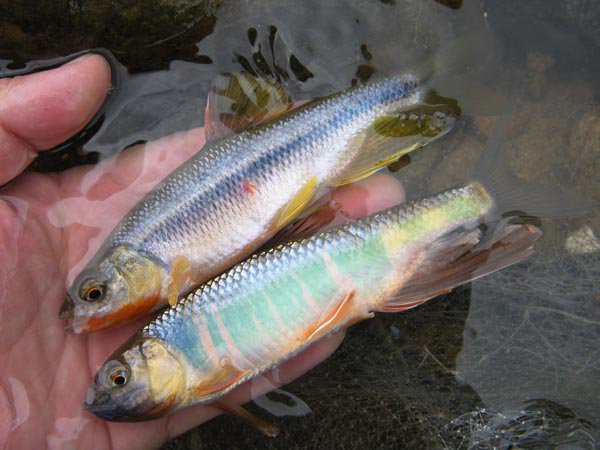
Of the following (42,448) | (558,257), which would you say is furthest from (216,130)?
(558,257)

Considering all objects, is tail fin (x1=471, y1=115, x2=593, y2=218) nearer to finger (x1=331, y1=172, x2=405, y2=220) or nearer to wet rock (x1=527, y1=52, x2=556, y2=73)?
finger (x1=331, y1=172, x2=405, y2=220)

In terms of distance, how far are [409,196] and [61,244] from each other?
7.42 feet

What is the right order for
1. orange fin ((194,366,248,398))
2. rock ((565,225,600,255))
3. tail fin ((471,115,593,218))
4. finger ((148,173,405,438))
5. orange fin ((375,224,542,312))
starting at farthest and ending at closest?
1. rock ((565,225,600,255))
2. finger ((148,173,405,438))
3. tail fin ((471,115,593,218))
4. orange fin ((375,224,542,312))
5. orange fin ((194,366,248,398))

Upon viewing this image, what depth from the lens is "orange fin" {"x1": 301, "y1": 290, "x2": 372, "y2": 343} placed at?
9.80ft

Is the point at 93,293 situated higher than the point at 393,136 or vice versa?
the point at 393,136

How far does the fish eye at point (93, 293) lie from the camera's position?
117 inches

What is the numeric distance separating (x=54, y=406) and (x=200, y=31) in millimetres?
2504

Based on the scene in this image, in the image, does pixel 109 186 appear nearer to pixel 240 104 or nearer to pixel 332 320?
pixel 240 104

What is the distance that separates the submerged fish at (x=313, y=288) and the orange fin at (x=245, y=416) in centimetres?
1

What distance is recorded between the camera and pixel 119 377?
9.36ft

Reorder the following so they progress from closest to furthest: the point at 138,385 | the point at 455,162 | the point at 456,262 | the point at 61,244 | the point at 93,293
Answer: the point at 138,385
the point at 93,293
the point at 456,262
the point at 61,244
the point at 455,162

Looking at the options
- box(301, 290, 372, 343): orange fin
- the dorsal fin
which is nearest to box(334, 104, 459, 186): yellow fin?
the dorsal fin

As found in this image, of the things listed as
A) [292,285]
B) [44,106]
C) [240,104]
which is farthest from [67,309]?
[240,104]

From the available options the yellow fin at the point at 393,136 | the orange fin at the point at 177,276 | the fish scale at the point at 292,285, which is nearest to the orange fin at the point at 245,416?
the fish scale at the point at 292,285
